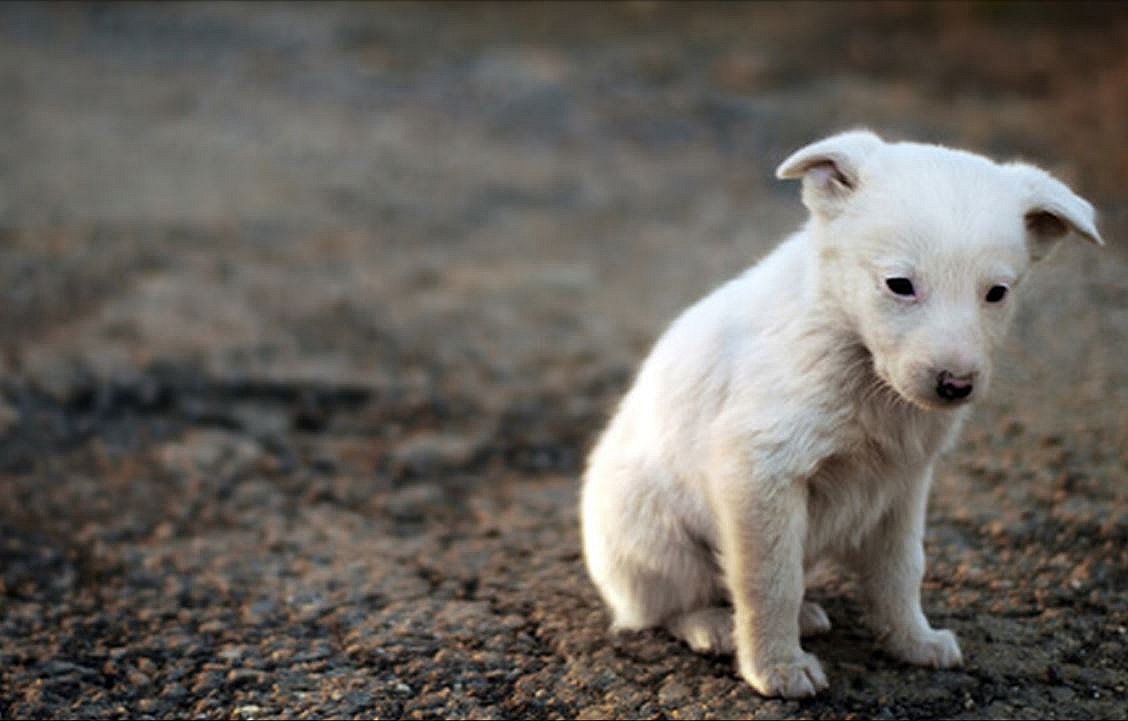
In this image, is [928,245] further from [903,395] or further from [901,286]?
[903,395]

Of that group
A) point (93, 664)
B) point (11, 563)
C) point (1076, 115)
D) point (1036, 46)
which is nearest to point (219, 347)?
point (11, 563)

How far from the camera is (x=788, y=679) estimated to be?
11.4ft

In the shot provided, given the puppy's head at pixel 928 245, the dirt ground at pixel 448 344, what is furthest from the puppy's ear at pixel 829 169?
the dirt ground at pixel 448 344

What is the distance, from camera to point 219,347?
22.9 ft

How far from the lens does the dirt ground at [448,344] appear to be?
3.95 metres

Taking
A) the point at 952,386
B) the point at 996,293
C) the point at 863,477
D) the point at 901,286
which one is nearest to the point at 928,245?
the point at 901,286

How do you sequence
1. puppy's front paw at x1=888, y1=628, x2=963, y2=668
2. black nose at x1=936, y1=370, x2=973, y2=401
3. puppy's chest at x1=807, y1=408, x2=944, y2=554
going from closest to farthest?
black nose at x1=936, y1=370, x2=973, y2=401 < puppy's chest at x1=807, y1=408, x2=944, y2=554 < puppy's front paw at x1=888, y1=628, x2=963, y2=668

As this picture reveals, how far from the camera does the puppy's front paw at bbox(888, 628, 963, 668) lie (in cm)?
367

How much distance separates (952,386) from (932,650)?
1019mm

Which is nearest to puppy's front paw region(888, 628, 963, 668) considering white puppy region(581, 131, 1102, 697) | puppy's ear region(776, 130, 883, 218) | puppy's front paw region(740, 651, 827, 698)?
white puppy region(581, 131, 1102, 697)

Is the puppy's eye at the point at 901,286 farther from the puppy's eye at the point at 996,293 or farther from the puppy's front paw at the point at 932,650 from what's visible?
the puppy's front paw at the point at 932,650

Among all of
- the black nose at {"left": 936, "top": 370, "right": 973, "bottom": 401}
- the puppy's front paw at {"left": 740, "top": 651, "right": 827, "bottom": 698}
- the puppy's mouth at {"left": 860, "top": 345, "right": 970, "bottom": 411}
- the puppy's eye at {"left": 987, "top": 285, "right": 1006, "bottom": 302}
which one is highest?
the puppy's eye at {"left": 987, "top": 285, "right": 1006, "bottom": 302}

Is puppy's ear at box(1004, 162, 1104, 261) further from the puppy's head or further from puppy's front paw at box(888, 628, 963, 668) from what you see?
puppy's front paw at box(888, 628, 963, 668)

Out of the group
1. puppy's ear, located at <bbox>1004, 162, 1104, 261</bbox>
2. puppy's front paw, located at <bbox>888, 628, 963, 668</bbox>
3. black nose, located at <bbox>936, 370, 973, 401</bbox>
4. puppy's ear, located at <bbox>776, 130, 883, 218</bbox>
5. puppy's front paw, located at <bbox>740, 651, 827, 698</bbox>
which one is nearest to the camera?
black nose, located at <bbox>936, 370, 973, 401</bbox>
